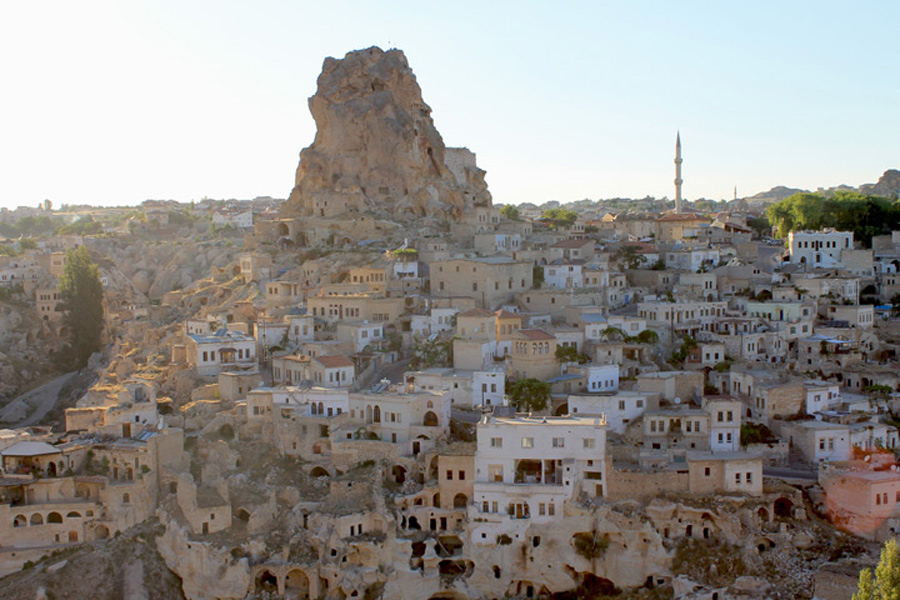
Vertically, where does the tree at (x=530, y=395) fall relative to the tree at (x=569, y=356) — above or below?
below

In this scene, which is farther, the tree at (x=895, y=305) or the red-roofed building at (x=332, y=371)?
the tree at (x=895, y=305)

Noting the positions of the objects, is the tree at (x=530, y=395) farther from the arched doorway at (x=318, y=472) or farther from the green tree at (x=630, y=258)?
the green tree at (x=630, y=258)

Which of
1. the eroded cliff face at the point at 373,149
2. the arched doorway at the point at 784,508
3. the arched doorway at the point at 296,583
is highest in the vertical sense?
the eroded cliff face at the point at 373,149

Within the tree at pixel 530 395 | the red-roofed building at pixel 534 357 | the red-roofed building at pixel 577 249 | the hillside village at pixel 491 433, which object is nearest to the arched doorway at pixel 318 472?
the hillside village at pixel 491 433

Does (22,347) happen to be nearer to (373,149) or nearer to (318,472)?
(373,149)

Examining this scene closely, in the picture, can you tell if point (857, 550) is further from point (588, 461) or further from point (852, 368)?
point (852, 368)

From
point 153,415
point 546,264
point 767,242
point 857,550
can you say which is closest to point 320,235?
A: point 546,264

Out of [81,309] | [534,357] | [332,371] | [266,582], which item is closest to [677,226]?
[534,357]
